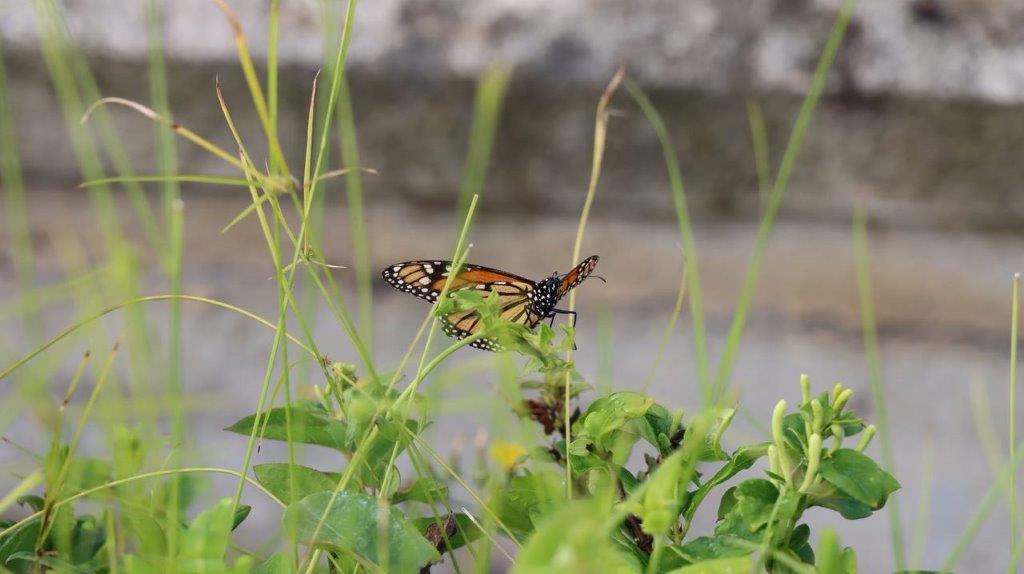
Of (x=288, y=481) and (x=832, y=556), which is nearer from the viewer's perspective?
(x=832, y=556)

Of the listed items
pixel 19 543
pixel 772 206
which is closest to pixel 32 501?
pixel 19 543

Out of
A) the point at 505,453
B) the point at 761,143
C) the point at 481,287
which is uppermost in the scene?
the point at 761,143

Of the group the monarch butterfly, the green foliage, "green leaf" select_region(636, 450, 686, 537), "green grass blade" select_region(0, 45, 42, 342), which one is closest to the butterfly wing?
the monarch butterfly

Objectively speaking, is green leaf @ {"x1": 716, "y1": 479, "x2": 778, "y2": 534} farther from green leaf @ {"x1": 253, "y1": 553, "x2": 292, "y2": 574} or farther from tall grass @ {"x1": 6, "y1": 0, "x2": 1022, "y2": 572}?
green leaf @ {"x1": 253, "y1": 553, "x2": 292, "y2": 574}

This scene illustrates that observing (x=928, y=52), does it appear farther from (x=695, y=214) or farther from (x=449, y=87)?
(x=449, y=87)

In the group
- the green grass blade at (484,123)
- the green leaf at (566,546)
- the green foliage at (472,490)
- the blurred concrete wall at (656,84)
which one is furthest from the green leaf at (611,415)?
the blurred concrete wall at (656,84)

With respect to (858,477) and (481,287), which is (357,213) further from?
(858,477)

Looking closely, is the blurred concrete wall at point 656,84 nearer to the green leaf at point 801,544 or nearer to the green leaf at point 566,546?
the green leaf at point 801,544
